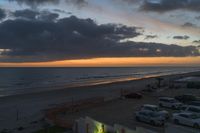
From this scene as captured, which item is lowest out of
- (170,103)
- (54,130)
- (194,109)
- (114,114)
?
(114,114)

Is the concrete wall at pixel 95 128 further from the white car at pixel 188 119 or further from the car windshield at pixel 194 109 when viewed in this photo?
the car windshield at pixel 194 109

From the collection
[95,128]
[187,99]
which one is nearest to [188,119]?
[95,128]

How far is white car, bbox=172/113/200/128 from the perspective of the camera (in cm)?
3059

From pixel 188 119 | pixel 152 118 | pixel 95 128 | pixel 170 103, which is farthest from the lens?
pixel 170 103

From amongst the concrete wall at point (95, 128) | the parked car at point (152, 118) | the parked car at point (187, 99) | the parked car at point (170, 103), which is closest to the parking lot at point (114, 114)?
the parked car at point (152, 118)

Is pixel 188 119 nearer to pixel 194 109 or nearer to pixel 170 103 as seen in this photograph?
pixel 194 109

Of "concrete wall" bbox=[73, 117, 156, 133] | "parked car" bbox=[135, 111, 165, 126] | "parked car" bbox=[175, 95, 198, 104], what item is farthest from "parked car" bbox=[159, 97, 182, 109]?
"concrete wall" bbox=[73, 117, 156, 133]

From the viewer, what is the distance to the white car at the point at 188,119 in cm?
3059

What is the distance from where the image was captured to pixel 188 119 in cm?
3128

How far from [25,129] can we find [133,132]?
2282cm

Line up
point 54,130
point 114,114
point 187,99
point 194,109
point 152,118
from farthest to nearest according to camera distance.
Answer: point 187,99 → point 114,114 → point 194,109 → point 152,118 → point 54,130

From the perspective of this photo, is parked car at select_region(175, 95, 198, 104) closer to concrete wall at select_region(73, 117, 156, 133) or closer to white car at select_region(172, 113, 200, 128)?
white car at select_region(172, 113, 200, 128)

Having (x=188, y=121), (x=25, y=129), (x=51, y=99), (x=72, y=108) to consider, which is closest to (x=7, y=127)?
(x=25, y=129)

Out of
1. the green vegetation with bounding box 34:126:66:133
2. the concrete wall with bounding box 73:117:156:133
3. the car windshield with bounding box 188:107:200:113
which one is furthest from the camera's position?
the car windshield with bounding box 188:107:200:113
